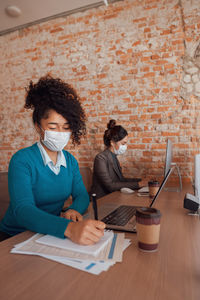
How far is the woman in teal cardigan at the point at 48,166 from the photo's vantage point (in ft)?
3.62

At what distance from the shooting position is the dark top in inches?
86.0

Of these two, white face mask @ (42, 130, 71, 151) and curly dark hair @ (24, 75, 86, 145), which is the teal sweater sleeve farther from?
curly dark hair @ (24, 75, 86, 145)

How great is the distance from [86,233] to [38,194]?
538mm

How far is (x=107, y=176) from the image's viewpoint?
2.28 metres

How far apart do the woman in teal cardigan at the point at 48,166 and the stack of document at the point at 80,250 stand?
166 millimetres

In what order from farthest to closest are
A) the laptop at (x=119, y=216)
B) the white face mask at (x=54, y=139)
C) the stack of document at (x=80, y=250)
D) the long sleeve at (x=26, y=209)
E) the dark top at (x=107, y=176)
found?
the dark top at (x=107, y=176), the white face mask at (x=54, y=139), the laptop at (x=119, y=216), the long sleeve at (x=26, y=209), the stack of document at (x=80, y=250)

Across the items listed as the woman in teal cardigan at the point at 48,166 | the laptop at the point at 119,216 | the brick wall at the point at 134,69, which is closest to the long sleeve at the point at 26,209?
the woman in teal cardigan at the point at 48,166

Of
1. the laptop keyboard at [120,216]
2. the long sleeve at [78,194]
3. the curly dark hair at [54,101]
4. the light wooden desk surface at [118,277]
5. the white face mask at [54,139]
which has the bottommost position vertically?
the laptop keyboard at [120,216]

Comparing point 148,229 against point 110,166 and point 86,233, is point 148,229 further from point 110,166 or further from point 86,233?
point 110,166

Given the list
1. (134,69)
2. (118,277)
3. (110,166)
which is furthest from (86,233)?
(134,69)

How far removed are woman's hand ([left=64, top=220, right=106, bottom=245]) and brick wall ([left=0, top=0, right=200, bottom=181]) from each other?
1.98 meters

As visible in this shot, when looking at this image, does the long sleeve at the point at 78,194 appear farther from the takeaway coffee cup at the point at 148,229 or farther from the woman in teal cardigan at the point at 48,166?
the takeaway coffee cup at the point at 148,229

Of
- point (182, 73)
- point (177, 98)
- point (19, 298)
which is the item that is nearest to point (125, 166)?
point (177, 98)

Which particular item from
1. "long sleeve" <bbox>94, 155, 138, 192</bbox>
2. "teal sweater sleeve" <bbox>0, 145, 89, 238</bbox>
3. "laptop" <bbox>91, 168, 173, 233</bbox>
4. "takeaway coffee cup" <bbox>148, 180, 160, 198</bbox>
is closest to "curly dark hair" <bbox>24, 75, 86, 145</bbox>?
"teal sweater sleeve" <bbox>0, 145, 89, 238</bbox>
